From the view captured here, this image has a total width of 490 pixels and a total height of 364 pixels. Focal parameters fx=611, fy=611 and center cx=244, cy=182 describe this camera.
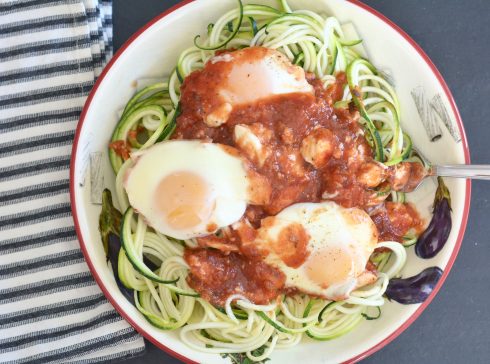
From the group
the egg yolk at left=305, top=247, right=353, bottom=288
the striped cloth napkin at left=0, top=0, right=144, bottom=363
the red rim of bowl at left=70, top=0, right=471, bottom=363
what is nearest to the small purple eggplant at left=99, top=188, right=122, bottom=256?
the red rim of bowl at left=70, top=0, right=471, bottom=363

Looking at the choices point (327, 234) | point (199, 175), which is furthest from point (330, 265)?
point (199, 175)

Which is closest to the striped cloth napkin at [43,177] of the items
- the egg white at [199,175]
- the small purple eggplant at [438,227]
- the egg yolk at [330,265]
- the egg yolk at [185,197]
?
the egg white at [199,175]

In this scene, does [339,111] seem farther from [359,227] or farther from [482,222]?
[482,222]

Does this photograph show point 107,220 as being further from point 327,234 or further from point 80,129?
point 327,234

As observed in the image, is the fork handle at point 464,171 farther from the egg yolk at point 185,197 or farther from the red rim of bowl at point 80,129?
the egg yolk at point 185,197

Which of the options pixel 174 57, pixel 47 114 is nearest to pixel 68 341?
pixel 47 114

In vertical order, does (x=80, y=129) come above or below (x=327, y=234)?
above
